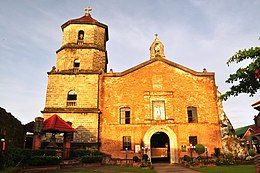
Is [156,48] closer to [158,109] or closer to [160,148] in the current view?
[158,109]

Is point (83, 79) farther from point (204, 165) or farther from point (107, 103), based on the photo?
point (204, 165)

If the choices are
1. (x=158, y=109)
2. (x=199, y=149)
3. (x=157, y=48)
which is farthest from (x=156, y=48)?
(x=199, y=149)

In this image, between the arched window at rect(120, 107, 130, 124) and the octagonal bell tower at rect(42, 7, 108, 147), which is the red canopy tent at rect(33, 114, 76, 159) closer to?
the octagonal bell tower at rect(42, 7, 108, 147)

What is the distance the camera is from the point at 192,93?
2411 cm

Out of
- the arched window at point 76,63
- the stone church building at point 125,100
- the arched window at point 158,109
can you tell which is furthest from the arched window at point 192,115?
the arched window at point 76,63

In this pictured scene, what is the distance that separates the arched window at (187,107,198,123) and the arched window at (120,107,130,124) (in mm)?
6413

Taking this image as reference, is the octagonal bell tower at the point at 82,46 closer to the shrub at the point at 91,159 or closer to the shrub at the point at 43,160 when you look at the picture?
the shrub at the point at 91,159

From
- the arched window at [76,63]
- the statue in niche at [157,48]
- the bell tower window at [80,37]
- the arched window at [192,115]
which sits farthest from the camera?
the statue in niche at [157,48]

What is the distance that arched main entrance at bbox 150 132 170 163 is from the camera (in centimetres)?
2679

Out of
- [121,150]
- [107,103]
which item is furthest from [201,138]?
[107,103]

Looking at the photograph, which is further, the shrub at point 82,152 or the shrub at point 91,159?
the shrub at point 82,152

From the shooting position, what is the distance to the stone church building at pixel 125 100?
2212cm

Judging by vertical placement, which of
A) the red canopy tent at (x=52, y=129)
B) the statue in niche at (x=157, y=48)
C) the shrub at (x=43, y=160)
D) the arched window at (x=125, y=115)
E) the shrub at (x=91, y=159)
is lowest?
the shrub at (x=91, y=159)

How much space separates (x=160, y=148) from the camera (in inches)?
1077
